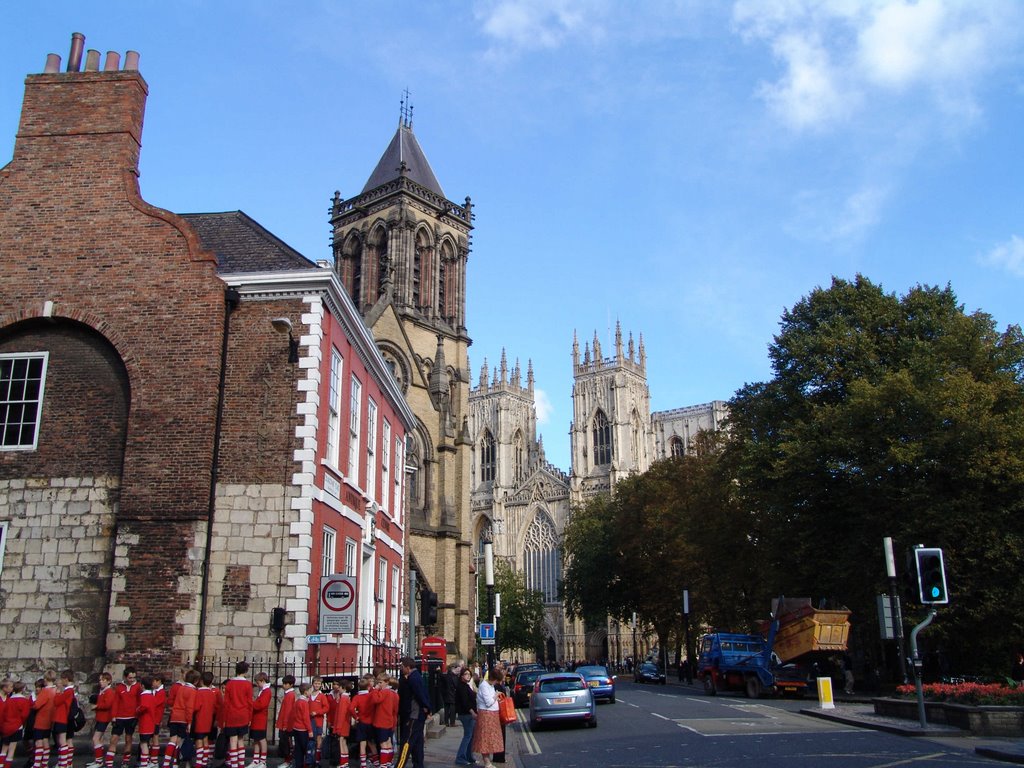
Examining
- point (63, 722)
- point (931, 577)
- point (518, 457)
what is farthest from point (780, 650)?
A: point (518, 457)

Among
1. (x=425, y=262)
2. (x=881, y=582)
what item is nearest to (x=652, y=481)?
(x=425, y=262)

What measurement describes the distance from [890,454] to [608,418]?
8301 centimetres

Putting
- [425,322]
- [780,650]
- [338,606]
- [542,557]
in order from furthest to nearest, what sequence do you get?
[542,557]
[425,322]
[780,650]
[338,606]

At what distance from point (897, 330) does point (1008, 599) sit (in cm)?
1122

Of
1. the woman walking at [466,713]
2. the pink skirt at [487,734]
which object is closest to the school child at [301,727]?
the pink skirt at [487,734]

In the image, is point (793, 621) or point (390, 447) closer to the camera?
point (390, 447)

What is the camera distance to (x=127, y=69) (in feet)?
62.2

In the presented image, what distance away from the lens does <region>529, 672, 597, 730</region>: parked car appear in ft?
68.1

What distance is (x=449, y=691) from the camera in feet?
70.0

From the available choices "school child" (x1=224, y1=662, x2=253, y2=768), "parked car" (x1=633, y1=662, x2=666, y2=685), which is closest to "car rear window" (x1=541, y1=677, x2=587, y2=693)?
"school child" (x1=224, y1=662, x2=253, y2=768)

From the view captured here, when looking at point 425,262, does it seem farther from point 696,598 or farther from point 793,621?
point 793,621

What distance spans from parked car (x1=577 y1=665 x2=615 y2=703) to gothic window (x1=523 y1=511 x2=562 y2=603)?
7633cm

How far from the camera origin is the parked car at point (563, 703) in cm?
2077

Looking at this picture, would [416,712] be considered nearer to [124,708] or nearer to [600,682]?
[124,708]
